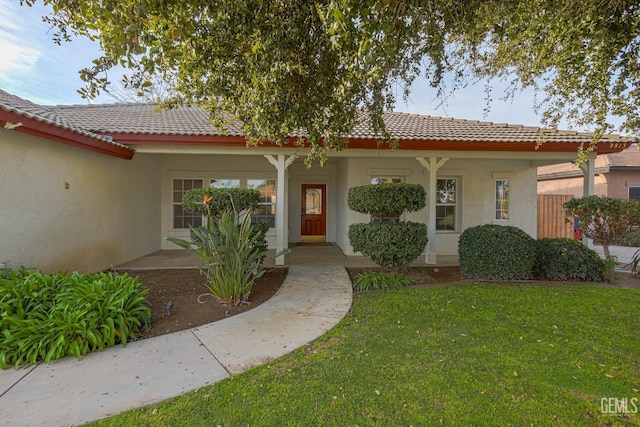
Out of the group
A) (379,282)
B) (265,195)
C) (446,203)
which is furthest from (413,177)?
(265,195)

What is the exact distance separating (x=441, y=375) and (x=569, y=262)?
5.06m

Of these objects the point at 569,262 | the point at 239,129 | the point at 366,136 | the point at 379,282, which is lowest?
Result: the point at 379,282

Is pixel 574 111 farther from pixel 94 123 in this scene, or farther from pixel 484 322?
pixel 94 123

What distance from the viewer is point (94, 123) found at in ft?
24.7

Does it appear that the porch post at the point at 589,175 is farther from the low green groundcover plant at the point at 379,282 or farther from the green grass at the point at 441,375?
the low green groundcover plant at the point at 379,282

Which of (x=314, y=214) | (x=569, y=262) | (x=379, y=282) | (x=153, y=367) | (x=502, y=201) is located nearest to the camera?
(x=153, y=367)

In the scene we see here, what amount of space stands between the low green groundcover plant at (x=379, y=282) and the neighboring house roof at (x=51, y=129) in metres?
5.70

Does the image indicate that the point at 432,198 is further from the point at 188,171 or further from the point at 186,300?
the point at 188,171

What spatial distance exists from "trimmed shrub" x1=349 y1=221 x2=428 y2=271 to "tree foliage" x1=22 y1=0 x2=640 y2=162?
6.48ft

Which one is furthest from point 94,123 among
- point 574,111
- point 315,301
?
point 574,111

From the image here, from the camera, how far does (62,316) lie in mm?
3377

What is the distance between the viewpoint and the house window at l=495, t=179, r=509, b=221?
950cm

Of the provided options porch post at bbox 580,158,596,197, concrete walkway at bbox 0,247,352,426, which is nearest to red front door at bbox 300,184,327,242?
concrete walkway at bbox 0,247,352,426

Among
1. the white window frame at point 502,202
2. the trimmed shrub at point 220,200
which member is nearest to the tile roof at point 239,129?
the trimmed shrub at point 220,200
